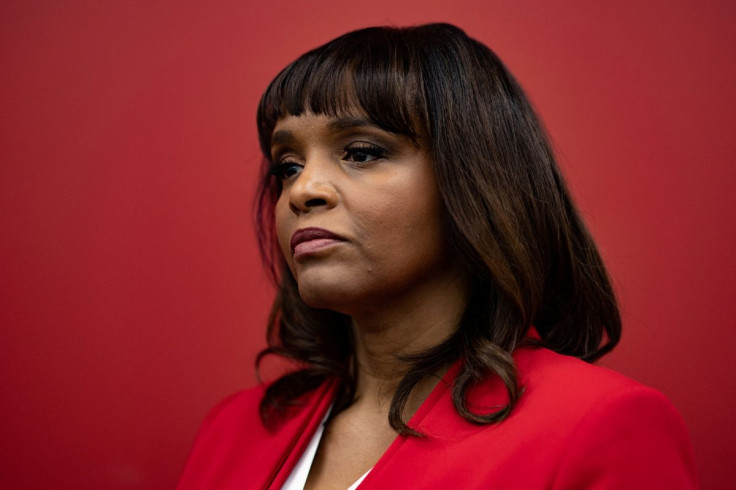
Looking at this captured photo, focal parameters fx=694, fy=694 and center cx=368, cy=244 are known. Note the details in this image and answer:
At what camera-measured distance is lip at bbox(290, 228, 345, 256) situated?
3.93 feet

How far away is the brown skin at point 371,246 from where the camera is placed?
119 cm

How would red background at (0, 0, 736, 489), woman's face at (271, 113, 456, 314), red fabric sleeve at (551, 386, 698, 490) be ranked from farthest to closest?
red background at (0, 0, 736, 489) → woman's face at (271, 113, 456, 314) → red fabric sleeve at (551, 386, 698, 490)

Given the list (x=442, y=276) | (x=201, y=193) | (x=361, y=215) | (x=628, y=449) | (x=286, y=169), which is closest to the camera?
(x=628, y=449)

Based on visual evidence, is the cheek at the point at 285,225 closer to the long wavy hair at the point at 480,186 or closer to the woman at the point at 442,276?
the woman at the point at 442,276

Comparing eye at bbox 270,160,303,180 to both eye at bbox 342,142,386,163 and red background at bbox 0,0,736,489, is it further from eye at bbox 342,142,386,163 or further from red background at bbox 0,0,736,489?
red background at bbox 0,0,736,489

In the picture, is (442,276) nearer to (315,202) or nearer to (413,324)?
(413,324)

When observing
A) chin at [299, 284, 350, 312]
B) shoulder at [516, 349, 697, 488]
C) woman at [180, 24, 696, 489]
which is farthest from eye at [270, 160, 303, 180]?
shoulder at [516, 349, 697, 488]

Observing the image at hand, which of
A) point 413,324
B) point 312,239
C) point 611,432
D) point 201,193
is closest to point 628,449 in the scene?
point 611,432

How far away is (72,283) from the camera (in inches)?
71.7

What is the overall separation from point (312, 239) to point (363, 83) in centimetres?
29

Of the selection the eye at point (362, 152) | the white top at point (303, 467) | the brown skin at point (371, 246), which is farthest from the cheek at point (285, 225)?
A: the white top at point (303, 467)

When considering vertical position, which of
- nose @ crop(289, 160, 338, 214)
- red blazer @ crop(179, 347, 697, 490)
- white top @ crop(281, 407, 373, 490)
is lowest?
white top @ crop(281, 407, 373, 490)

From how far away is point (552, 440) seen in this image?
1.01 metres

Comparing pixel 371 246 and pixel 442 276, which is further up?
pixel 371 246
